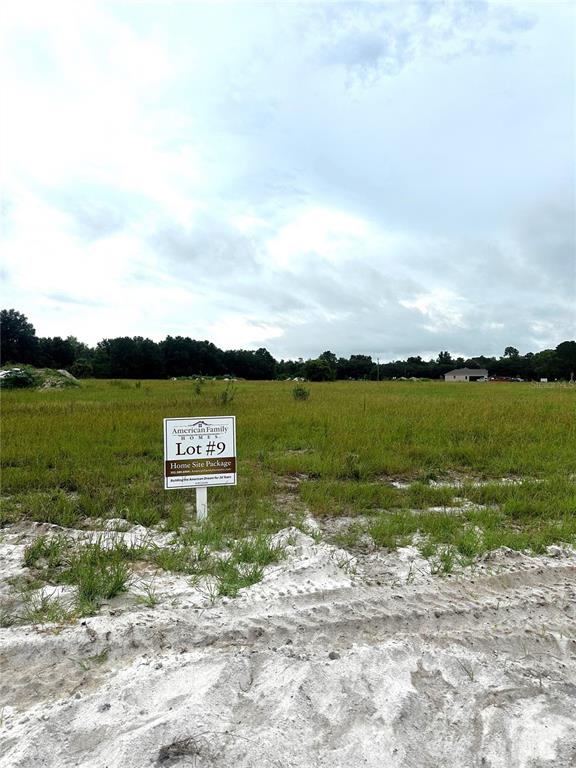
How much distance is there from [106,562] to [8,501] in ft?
7.26

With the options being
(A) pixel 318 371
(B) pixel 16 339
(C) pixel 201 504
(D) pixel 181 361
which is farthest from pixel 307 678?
(D) pixel 181 361

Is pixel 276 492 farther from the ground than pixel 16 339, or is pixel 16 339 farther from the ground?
pixel 16 339

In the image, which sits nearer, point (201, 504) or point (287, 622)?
point (287, 622)

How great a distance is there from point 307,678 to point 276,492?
10.7ft

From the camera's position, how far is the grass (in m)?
3.56

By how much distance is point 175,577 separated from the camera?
3252 millimetres

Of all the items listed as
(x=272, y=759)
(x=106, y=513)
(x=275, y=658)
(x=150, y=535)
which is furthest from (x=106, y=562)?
(x=272, y=759)

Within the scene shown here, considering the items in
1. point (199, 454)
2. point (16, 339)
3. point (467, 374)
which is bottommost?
point (199, 454)

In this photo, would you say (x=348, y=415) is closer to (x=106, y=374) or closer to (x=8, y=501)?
(x=8, y=501)

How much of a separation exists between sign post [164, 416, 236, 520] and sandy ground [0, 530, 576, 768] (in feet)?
3.78

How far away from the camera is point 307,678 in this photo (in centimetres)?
225

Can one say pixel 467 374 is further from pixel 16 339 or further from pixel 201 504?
pixel 201 504

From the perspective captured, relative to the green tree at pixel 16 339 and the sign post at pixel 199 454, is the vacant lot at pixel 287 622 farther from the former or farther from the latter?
the green tree at pixel 16 339

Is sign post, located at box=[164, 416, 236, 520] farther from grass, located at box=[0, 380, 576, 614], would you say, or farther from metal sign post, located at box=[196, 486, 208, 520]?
grass, located at box=[0, 380, 576, 614]
